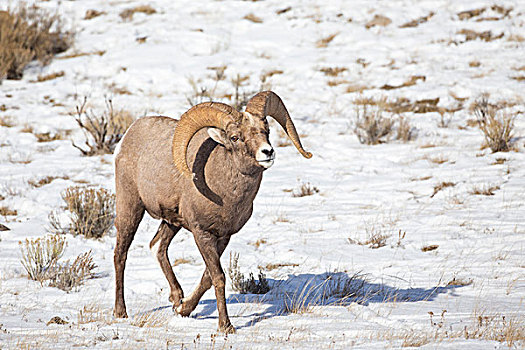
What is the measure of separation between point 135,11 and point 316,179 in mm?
13690

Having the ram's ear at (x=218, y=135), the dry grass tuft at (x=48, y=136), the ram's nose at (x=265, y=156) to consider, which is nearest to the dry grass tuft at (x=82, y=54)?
the dry grass tuft at (x=48, y=136)

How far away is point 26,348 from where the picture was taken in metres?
3.66

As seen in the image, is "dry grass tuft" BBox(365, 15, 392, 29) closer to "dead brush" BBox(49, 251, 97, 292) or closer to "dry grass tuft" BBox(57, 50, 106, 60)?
"dry grass tuft" BBox(57, 50, 106, 60)

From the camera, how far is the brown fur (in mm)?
4457

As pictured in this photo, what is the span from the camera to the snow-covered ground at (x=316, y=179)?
4.59 metres

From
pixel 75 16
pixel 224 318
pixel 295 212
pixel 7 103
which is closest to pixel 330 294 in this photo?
pixel 224 318

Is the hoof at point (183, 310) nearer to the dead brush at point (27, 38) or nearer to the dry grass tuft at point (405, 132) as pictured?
the dry grass tuft at point (405, 132)

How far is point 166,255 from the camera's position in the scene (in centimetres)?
549

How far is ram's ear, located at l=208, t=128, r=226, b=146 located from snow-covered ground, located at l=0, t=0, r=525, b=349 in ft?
5.34

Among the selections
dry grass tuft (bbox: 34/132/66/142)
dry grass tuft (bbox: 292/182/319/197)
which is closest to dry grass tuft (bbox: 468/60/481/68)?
dry grass tuft (bbox: 292/182/319/197)

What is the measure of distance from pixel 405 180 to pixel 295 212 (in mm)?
2204

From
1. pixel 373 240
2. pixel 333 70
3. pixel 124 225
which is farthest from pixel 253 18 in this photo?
pixel 124 225

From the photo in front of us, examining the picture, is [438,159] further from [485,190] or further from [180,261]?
[180,261]

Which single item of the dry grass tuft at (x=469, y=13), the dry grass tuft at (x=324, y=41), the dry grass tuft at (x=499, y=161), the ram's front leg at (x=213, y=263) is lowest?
the dry grass tuft at (x=499, y=161)
